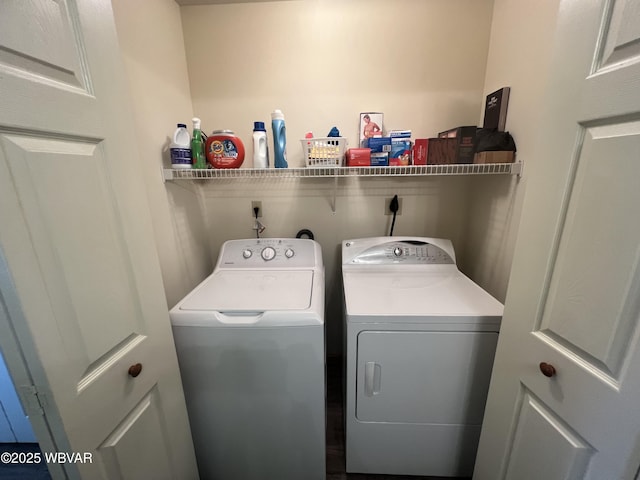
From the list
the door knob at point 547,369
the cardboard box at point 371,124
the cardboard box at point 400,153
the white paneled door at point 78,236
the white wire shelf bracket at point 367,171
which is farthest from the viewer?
the cardboard box at point 371,124

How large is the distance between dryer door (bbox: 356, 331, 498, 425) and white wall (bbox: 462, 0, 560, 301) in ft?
1.70

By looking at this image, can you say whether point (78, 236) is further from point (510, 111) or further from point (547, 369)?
point (510, 111)

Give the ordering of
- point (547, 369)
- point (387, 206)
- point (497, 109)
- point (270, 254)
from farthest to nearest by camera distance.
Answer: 1. point (387, 206)
2. point (270, 254)
3. point (497, 109)
4. point (547, 369)

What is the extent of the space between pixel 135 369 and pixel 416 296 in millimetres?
1173

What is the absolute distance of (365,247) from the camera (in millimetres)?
1586

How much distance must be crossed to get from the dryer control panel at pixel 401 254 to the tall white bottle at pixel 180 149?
1.07 meters

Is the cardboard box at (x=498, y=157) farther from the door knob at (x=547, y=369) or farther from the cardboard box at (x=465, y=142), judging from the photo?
the door knob at (x=547, y=369)

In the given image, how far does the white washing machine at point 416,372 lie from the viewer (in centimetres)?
107

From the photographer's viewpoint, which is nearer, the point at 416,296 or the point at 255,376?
the point at 255,376

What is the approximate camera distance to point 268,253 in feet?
5.09

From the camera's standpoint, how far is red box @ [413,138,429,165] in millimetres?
1374

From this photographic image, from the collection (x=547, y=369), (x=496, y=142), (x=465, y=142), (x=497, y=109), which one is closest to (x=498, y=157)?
(x=496, y=142)

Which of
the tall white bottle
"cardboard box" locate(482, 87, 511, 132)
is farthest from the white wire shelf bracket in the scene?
"cardboard box" locate(482, 87, 511, 132)

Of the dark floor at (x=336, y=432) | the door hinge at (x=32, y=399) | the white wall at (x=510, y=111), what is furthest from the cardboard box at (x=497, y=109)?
the door hinge at (x=32, y=399)
